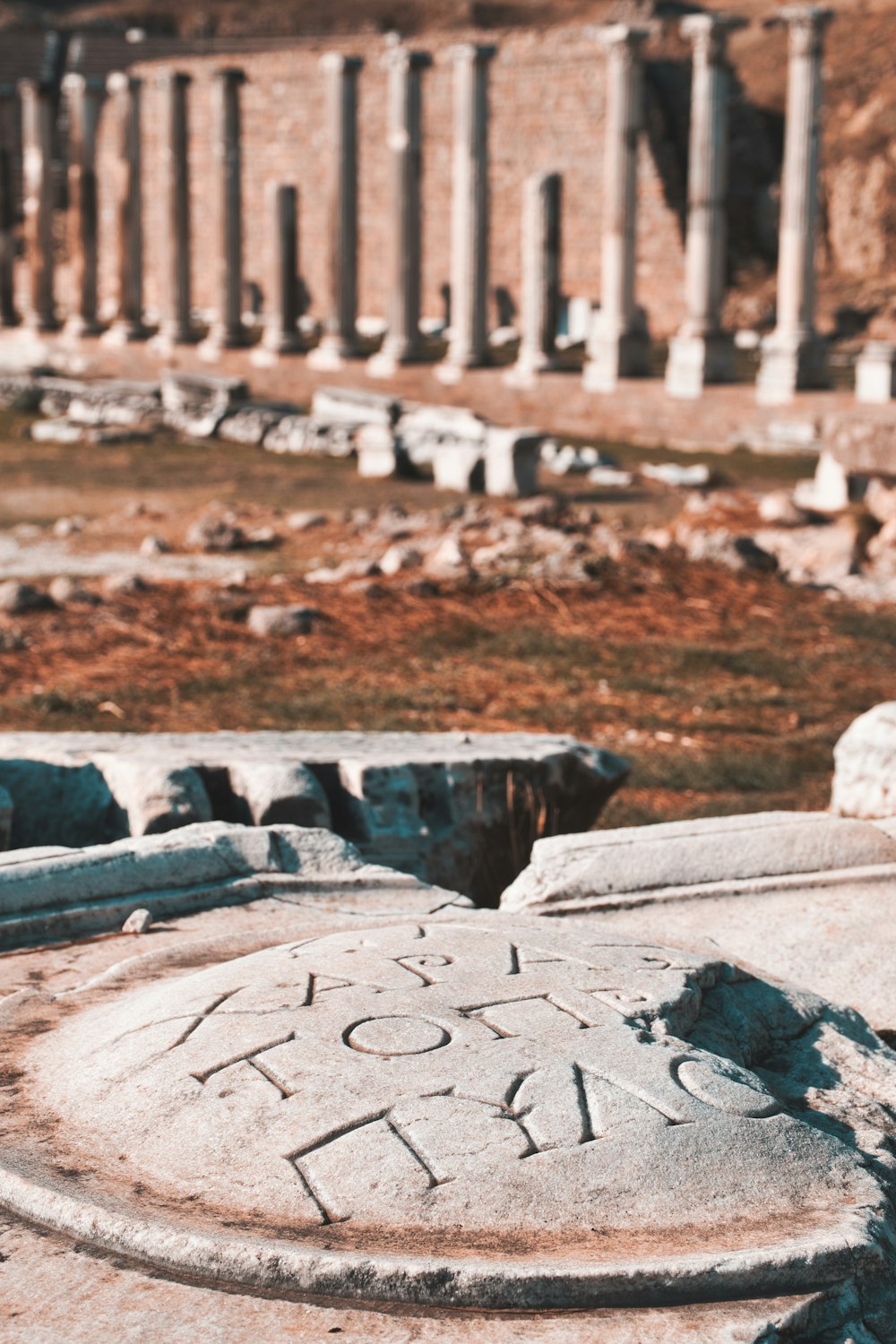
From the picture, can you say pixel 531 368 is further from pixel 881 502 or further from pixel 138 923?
pixel 138 923

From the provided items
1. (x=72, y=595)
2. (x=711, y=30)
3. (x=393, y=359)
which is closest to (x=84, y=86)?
(x=393, y=359)

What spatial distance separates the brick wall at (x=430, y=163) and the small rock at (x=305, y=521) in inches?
651

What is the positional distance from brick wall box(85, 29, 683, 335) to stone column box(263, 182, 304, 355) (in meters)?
5.90

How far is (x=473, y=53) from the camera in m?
18.0

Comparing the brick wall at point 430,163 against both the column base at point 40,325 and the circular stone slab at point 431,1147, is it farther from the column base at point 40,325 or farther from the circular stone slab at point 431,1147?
the circular stone slab at point 431,1147

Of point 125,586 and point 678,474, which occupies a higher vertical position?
point 678,474

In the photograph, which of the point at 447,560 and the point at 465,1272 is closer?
the point at 465,1272

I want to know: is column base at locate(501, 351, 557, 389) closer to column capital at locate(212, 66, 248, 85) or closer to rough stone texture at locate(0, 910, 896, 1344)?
column capital at locate(212, 66, 248, 85)

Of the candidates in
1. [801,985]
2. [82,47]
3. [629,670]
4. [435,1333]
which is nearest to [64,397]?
[629,670]

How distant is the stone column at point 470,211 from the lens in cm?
1809

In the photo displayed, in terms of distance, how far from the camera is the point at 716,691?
770 centimetres

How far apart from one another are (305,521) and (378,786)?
785 centimetres

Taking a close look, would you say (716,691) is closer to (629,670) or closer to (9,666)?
(629,670)

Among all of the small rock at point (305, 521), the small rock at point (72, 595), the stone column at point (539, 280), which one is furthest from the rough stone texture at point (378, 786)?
the stone column at point (539, 280)
